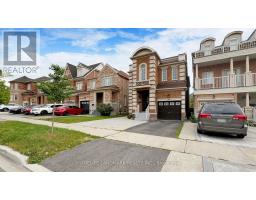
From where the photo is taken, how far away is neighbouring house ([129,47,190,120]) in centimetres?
1595

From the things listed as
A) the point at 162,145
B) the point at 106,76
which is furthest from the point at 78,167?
the point at 106,76

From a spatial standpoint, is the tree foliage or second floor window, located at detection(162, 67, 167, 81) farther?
second floor window, located at detection(162, 67, 167, 81)

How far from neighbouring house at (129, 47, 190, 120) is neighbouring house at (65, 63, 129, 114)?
4.58 metres

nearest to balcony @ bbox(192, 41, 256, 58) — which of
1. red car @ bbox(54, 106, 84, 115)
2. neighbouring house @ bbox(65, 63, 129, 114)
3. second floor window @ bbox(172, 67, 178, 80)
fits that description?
second floor window @ bbox(172, 67, 178, 80)

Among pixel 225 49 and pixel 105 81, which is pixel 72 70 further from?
pixel 225 49

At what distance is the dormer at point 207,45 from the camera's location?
15112 mm

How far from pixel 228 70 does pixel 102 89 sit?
15164 millimetres

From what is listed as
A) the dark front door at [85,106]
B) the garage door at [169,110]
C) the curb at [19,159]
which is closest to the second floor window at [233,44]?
the garage door at [169,110]

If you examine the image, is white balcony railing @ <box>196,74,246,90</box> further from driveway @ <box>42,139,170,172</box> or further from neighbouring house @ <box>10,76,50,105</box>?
neighbouring house @ <box>10,76,50,105</box>

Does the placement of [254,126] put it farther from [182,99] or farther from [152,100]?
[152,100]

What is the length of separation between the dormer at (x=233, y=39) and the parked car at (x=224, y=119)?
30.7ft

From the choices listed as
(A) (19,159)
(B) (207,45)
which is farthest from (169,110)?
(A) (19,159)

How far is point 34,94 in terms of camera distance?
34.0 metres

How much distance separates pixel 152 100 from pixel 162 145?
10430mm
